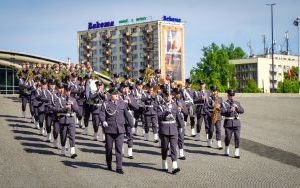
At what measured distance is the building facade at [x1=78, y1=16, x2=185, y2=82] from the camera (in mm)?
118562

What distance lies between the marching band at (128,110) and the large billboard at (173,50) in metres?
93.9

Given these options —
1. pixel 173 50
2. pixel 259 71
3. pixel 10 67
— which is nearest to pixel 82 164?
pixel 10 67

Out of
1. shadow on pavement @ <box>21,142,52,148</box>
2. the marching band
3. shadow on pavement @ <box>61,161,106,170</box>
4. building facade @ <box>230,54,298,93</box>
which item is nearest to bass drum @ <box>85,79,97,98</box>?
the marching band

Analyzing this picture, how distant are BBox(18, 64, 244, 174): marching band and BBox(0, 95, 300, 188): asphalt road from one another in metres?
0.50

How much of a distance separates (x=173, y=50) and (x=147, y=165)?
350ft

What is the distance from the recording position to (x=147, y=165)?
1448cm

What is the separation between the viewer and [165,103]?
14.1 metres

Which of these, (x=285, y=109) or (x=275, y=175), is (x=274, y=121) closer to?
(x=285, y=109)

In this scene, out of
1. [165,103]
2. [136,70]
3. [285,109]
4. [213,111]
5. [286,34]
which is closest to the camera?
[165,103]

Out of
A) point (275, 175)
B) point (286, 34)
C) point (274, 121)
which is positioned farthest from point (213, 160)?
point (286, 34)

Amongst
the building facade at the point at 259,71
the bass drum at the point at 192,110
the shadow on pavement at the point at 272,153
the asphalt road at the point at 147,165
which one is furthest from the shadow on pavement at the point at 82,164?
the building facade at the point at 259,71

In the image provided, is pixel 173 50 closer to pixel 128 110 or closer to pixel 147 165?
pixel 128 110

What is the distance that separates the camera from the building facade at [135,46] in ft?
389

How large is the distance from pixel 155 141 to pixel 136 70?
105837mm
